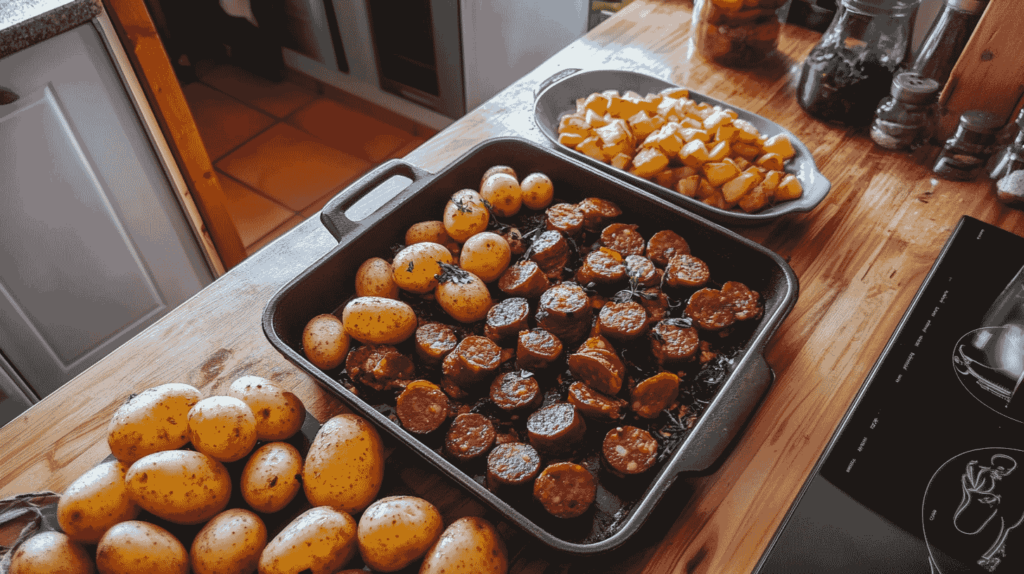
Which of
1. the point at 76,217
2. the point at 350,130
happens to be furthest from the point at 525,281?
the point at 350,130

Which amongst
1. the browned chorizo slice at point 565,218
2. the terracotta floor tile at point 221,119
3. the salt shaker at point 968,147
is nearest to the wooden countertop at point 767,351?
the salt shaker at point 968,147

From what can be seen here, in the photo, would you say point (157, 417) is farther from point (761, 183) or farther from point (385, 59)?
point (385, 59)

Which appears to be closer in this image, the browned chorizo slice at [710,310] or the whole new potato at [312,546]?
the whole new potato at [312,546]

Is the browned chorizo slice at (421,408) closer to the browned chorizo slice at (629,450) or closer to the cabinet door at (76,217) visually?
the browned chorizo slice at (629,450)

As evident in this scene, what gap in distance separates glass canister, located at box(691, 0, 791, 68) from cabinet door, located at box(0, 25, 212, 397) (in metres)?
1.39

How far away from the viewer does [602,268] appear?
0.96 metres

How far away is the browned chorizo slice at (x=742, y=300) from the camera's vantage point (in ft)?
2.91

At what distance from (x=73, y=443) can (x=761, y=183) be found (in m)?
1.21

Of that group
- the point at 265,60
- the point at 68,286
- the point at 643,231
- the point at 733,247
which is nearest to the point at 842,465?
the point at 733,247

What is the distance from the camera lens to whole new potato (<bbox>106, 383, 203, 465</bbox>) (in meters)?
0.73

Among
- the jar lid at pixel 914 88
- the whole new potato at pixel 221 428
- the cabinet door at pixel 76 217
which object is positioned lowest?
the cabinet door at pixel 76 217

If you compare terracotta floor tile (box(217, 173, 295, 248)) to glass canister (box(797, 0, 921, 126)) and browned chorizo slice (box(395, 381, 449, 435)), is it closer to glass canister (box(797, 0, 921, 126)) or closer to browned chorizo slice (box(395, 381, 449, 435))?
browned chorizo slice (box(395, 381, 449, 435))

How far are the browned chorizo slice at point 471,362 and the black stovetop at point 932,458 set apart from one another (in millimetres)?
421

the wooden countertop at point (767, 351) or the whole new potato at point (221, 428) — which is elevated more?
the whole new potato at point (221, 428)
